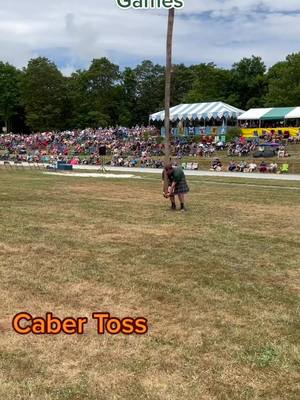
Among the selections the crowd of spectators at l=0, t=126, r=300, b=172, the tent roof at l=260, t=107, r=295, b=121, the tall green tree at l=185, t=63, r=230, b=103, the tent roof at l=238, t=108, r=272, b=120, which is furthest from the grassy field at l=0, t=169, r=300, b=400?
the tall green tree at l=185, t=63, r=230, b=103

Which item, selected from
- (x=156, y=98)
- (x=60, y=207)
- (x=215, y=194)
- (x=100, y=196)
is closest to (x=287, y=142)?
(x=215, y=194)

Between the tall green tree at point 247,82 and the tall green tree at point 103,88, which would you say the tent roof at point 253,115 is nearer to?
the tall green tree at point 247,82

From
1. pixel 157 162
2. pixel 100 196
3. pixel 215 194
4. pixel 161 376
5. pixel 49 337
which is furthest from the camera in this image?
pixel 157 162

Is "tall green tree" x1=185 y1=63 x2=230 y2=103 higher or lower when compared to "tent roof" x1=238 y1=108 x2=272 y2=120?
higher

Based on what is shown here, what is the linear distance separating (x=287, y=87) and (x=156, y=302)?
5967cm

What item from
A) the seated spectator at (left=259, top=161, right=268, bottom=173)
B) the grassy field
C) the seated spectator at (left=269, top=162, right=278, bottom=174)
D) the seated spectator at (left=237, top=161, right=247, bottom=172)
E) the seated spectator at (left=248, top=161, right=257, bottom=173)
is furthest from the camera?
the seated spectator at (left=237, top=161, right=247, bottom=172)

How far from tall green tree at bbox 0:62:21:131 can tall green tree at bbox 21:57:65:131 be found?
Result: 4732 mm

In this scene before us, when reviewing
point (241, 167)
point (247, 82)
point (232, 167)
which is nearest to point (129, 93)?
point (247, 82)

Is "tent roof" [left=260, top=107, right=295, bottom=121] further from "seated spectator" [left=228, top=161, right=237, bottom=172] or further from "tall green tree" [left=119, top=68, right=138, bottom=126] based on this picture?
"tall green tree" [left=119, top=68, right=138, bottom=126]

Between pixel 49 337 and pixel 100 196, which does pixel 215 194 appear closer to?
pixel 100 196

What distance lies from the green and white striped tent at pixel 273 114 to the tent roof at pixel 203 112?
118 cm

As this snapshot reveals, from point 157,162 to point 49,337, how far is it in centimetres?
3031

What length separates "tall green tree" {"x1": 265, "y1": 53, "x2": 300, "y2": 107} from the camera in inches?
2360

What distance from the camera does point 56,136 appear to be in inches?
2180
